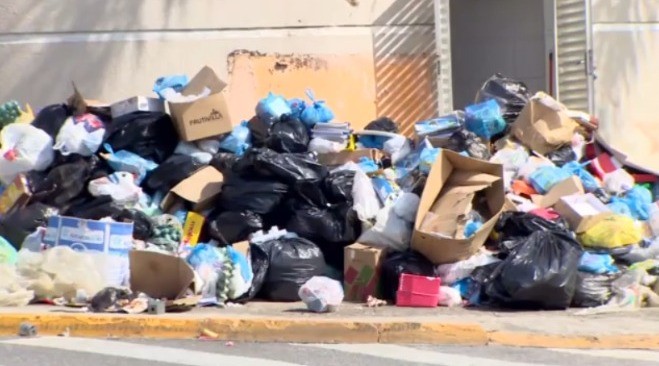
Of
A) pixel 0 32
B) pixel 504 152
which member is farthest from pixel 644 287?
pixel 0 32

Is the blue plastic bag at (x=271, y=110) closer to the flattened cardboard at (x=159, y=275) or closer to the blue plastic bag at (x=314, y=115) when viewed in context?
the blue plastic bag at (x=314, y=115)

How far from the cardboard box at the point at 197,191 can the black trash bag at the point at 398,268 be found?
1.77 m

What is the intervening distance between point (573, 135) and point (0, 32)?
631 cm

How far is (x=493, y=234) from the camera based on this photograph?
898 centimetres

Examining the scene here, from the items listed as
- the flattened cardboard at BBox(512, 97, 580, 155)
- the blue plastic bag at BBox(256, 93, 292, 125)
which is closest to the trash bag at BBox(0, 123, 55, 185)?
the blue plastic bag at BBox(256, 93, 292, 125)

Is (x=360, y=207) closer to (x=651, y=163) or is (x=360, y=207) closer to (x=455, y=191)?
(x=455, y=191)

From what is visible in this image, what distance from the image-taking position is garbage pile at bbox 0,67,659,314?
838 cm

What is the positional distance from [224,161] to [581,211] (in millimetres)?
3106

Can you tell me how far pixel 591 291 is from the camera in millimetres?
8406

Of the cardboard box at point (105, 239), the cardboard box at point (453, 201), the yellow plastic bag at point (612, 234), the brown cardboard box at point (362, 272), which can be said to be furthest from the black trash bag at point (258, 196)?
the yellow plastic bag at point (612, 234)

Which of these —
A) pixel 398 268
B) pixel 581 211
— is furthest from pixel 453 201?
pixel 581 211

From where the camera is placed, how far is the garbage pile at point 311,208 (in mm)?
8375

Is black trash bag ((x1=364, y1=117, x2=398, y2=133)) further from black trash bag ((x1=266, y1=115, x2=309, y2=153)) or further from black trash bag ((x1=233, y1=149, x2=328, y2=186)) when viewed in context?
black trash bag ((x1=233, y1=149, x2=328, y2=186))

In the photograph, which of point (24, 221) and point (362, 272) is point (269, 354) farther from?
point (24, 221)
